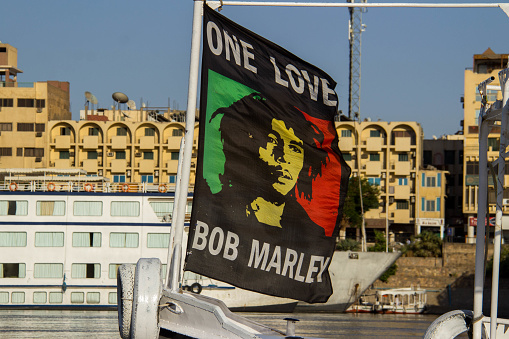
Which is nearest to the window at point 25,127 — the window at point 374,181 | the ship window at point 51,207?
the ship window at point 51,207

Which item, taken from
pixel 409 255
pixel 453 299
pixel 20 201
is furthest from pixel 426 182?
pixel 20 201

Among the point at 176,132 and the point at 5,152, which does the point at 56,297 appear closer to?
the point at 176,132

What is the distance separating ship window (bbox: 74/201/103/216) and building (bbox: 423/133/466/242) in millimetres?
38153

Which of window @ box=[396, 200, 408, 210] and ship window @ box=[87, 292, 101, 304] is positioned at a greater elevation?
window @ box=[396, 200, 408, 210]

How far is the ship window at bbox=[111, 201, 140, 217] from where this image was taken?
1721 inches

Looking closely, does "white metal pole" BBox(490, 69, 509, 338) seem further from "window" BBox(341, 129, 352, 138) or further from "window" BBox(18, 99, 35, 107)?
"window" BBox(18, 99, 35, 107)

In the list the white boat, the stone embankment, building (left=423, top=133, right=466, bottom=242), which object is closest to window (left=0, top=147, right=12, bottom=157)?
the stone embankment

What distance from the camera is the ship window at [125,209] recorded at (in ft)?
143

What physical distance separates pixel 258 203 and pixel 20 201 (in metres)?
37.0

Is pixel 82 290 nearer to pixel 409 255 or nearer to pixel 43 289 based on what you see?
pixel 43 289

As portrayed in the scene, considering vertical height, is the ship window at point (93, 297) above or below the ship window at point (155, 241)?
below

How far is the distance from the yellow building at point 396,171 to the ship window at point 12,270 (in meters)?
34.2

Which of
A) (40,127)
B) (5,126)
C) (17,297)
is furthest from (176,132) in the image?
(17,297)

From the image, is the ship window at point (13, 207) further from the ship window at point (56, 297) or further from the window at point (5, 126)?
the window at point (5, 126)
